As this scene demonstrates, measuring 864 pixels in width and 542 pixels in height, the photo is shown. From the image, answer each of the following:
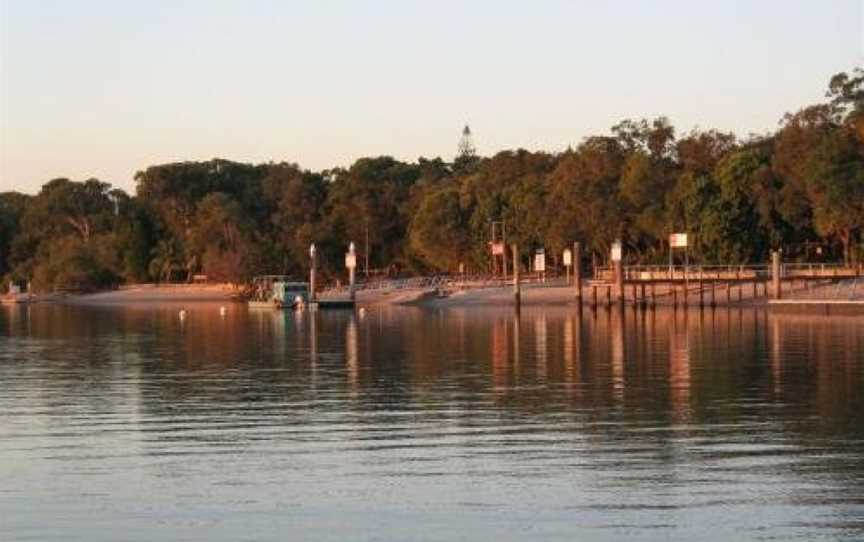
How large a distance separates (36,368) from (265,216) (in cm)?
13344

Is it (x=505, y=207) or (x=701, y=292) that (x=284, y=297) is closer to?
(x=505, y=207)

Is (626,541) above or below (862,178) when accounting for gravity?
below

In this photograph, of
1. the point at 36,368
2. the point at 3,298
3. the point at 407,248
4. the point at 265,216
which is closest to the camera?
the point at 36,368

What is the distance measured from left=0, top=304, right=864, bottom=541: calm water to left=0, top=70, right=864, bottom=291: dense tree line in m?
52.5

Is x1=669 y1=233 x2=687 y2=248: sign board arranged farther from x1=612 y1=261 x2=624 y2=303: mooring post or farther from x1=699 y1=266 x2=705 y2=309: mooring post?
x1=612 y1=261 x2=624 y2=303: mooring post

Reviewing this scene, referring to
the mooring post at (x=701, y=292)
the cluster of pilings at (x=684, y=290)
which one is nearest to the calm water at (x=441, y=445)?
the cluster of pilings at (x=684, y=290)

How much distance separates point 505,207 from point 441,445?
364 feet

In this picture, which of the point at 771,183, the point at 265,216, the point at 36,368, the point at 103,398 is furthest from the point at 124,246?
the point at 103,398

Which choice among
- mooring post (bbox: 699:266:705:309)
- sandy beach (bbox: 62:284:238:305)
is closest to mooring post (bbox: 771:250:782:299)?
mooring post (bbox: 699:266:705:309)

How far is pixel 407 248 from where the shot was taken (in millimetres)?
155875

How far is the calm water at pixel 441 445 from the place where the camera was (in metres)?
20.3

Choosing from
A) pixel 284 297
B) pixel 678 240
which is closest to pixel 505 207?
pixel 284 297

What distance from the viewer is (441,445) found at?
90.5 feet

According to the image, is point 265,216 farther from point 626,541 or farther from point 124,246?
point 626,541
